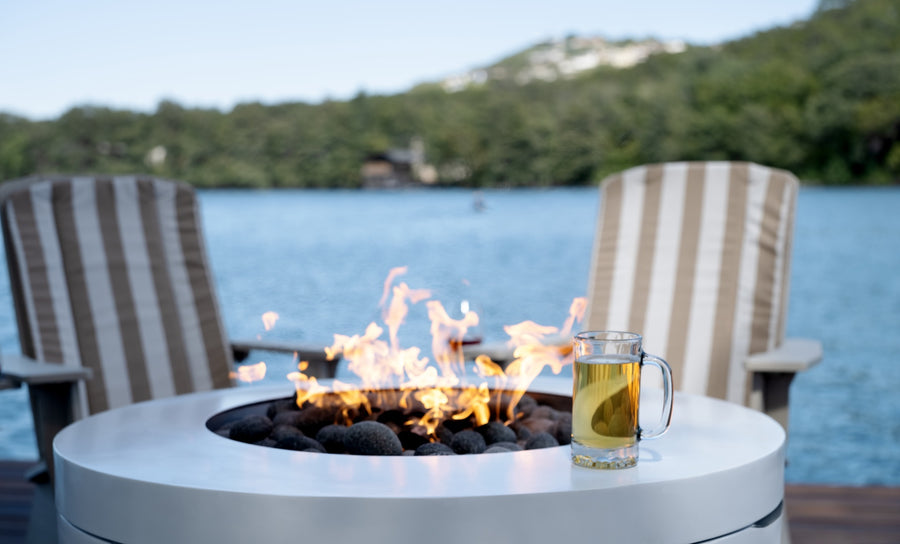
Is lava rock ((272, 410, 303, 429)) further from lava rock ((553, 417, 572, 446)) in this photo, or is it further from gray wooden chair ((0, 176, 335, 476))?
gray wooden chair ((0, 176, 335, 476))

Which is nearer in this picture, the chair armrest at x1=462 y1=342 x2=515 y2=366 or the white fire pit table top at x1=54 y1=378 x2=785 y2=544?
the white fire pit table top at x1=54 y1=378 x2=785 y2=544

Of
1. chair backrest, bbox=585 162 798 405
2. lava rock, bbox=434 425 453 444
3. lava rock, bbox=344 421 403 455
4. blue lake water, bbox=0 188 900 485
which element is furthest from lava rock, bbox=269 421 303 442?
chair backrest, bbox=585 162 798 405

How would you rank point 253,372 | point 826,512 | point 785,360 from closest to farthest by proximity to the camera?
point 253,372 < point 785,360 < point 826,512

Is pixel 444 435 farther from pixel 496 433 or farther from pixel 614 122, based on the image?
pixel 614 122

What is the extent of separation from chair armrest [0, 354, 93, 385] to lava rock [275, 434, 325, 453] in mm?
888

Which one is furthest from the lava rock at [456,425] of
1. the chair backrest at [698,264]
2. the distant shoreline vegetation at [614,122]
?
the distant shoreline vegetation at [614,122]

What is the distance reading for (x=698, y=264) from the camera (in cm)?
270

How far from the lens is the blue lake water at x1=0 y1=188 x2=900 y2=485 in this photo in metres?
7.75

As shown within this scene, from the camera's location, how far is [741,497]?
1.13 m

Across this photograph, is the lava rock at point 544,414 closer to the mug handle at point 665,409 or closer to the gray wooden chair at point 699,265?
the mug handle at point 665,409

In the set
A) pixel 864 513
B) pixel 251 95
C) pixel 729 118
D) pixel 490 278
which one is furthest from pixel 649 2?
pixel 864 513

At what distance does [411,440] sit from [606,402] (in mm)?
431

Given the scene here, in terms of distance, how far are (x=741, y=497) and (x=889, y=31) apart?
137 ft

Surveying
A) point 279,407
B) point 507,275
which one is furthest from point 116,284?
point 507,275
